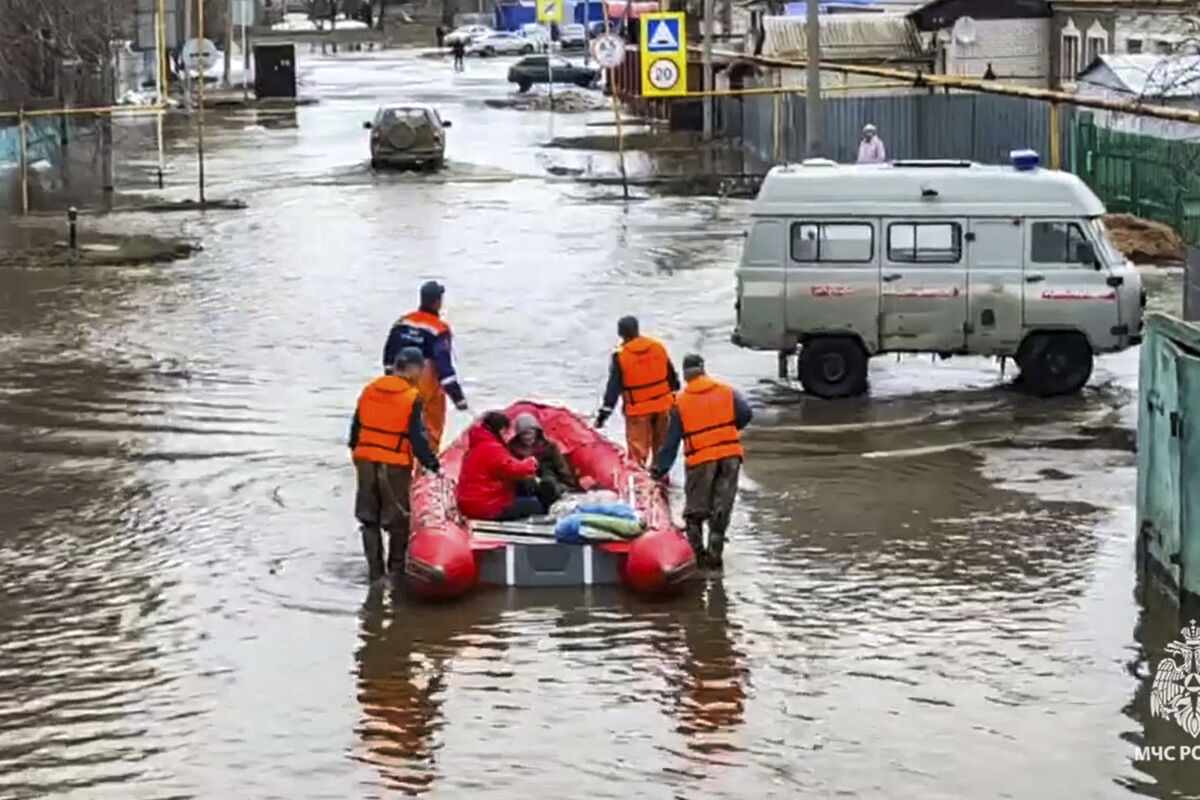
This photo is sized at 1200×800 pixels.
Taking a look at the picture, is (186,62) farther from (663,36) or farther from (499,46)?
(499,46)

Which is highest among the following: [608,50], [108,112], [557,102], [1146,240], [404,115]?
[608,50]

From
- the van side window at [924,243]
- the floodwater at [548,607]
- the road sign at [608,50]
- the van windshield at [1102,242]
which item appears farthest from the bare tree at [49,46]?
the van windshield at [1102,242]

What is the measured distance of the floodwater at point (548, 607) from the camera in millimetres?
11625

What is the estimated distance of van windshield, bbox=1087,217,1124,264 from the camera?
21.4 metres

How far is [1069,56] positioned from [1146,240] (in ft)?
69.5

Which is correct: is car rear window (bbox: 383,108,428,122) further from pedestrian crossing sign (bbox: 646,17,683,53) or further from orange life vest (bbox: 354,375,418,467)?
orange life vest (bbox: 354,375,418,467)

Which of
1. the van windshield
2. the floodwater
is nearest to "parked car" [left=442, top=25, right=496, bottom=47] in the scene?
the floodwater

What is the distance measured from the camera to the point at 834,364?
2194 centimetres

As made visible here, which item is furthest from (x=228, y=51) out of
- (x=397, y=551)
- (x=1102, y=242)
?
(x=397, y=551)

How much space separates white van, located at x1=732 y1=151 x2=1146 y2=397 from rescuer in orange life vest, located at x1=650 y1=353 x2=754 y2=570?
6595 mm

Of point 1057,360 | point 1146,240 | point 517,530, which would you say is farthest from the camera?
point 1146,240

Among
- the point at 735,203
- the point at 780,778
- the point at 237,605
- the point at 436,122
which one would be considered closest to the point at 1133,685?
the point at 780,778

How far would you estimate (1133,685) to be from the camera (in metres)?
12.8

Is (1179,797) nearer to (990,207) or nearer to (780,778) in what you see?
(780,778)
